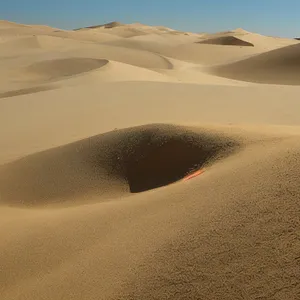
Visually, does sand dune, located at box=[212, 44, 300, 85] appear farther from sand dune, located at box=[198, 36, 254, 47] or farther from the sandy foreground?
sand dune, located at box=[198, 36, 254, 47]

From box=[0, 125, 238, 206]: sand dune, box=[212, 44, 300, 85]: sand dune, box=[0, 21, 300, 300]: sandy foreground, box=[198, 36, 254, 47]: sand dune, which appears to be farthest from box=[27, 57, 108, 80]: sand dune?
box=[198, 36, 254, 47]: sand dune

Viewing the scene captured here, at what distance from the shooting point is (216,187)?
215 cm

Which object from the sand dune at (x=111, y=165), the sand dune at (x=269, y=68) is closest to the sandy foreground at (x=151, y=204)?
the sand dune at (x=111, y=165)

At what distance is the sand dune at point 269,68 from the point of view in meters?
13.3

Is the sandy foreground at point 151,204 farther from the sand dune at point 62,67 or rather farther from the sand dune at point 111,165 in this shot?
the sand dune at point 62,67

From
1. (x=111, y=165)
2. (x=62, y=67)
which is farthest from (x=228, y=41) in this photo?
(x=111, y=165)

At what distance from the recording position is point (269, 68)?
14.3m

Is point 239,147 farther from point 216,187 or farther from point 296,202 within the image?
point 296,202

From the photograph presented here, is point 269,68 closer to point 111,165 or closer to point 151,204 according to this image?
point 111,165

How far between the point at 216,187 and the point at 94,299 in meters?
0.80

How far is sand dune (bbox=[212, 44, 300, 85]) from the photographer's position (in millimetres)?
13344

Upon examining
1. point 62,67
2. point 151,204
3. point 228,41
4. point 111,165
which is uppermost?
point 151,204

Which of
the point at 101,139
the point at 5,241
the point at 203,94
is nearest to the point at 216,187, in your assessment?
the point at 5,241

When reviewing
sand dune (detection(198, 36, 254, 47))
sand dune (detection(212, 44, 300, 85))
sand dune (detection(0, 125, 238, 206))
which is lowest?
sand dune (detection(198, 36, 254, 47))
